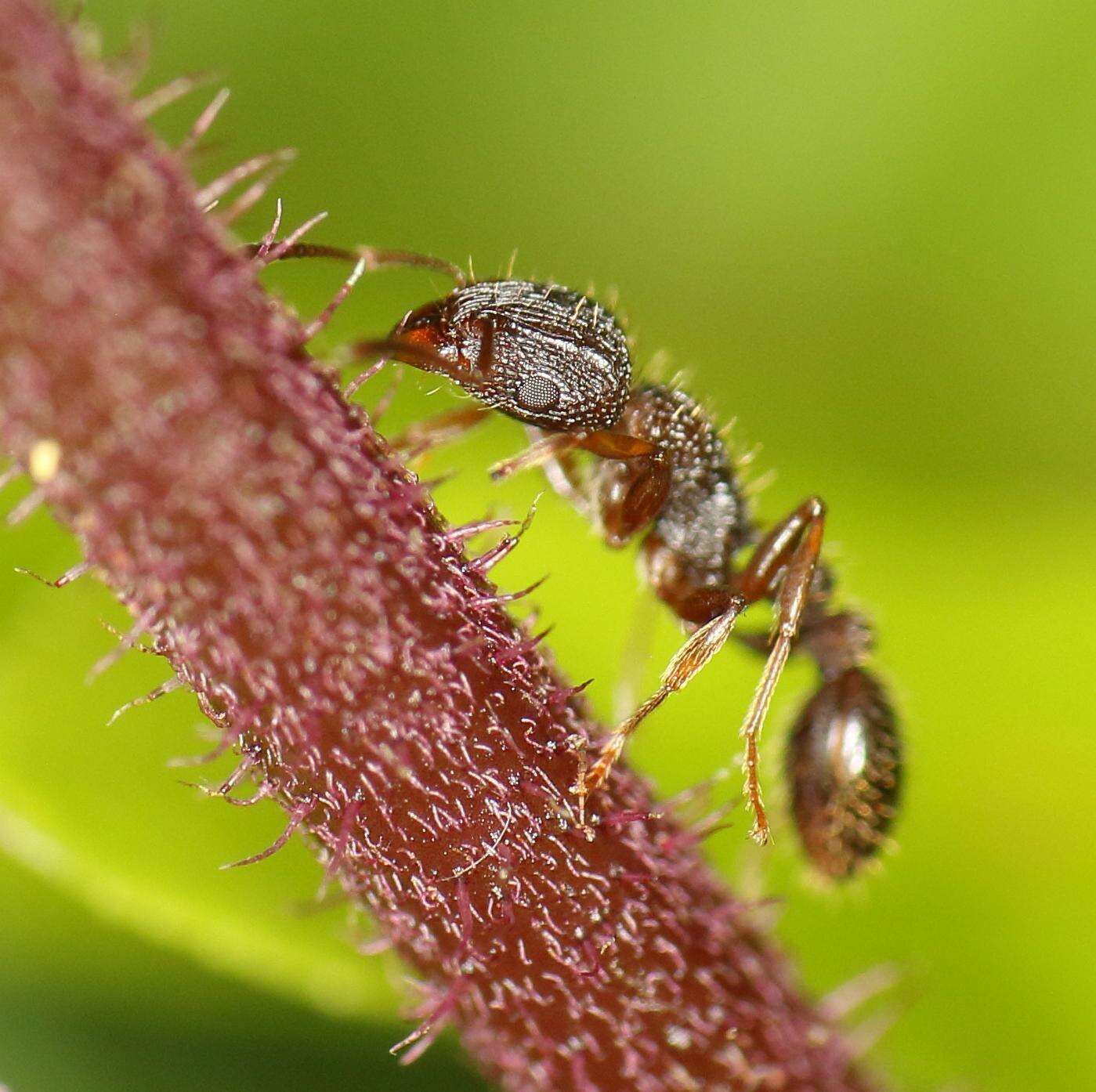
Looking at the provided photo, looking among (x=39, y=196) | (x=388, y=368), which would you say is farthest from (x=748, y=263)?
(x=39, y=196)

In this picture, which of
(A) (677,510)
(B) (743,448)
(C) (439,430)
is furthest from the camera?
(B) (743,448)

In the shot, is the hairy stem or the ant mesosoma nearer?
the hairy stem

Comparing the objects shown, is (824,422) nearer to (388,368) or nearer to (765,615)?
(765,615)

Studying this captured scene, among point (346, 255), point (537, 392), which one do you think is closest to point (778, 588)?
point (537, 392)

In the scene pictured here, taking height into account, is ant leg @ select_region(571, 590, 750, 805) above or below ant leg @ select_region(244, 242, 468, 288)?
below

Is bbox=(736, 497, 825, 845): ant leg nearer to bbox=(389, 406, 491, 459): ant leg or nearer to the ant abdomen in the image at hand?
the ant abdomen

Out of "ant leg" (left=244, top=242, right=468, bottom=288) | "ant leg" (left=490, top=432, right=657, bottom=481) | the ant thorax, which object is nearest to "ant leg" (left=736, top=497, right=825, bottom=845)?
the ant thorax

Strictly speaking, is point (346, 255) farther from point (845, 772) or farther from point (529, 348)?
point (845, 772)
